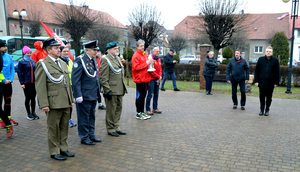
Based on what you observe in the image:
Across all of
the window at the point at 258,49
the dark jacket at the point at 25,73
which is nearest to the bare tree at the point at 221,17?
the dark jacket at the point at 25,73

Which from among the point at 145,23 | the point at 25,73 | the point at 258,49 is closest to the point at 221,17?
the point at 145,23

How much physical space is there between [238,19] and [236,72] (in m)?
15.2

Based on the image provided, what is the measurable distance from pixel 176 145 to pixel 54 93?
249 cm

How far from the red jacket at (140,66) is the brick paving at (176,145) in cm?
117

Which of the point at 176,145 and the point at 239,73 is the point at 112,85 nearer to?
the point at 176,145

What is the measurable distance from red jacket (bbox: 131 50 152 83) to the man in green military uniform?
1084 millimetres

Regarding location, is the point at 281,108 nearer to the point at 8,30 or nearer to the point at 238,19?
the point at 238,19

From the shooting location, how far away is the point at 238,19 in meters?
22.5

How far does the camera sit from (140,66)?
6965 millimetres

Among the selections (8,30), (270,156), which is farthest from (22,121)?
(8,30)

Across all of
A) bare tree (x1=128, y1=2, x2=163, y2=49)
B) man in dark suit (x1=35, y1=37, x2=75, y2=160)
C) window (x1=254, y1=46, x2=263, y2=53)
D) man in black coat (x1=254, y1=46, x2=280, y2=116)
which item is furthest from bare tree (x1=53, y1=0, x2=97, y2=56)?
window (x1=254, y1=46, x2=263, y2=53)

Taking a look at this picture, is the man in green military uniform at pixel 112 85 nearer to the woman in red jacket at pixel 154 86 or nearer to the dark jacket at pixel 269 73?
the woman in red jacket at pixel 154 86

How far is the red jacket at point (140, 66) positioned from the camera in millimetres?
6949

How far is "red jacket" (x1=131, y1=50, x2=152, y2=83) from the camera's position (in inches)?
274
